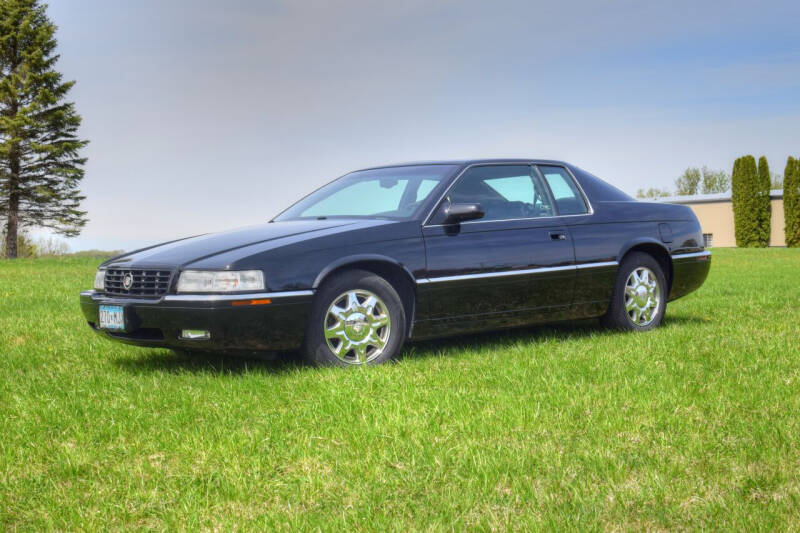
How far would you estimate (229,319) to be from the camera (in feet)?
18.2

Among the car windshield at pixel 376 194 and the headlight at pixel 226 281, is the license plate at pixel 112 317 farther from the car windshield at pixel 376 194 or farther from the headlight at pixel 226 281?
the car windshield at pixel 376 194

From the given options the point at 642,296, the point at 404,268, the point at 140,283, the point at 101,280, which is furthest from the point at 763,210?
the point at 140,283

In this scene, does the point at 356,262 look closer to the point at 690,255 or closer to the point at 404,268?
the point at 404,268

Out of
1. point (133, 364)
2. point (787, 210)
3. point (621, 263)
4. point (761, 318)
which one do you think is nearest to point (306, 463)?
point (133, 364)

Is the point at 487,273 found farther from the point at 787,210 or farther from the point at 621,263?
the point at 787,210

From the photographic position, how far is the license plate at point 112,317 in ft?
19.5

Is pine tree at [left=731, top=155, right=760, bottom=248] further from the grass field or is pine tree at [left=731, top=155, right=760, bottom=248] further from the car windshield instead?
the car windshield

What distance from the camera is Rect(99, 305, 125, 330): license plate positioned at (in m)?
5.93

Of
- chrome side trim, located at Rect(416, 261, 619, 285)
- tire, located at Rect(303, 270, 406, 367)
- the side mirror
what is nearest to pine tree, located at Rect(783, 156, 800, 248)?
chrome side trim, located at Rect(416, 261, 619, 285)

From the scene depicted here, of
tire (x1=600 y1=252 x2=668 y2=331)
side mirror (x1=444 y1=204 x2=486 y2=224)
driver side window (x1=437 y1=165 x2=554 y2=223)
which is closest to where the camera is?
side mirror (x1=444 y1=204 x2=486 y2=224)

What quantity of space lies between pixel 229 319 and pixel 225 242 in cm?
81

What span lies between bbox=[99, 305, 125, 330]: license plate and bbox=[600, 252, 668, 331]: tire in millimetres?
4324

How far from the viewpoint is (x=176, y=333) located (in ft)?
18.8

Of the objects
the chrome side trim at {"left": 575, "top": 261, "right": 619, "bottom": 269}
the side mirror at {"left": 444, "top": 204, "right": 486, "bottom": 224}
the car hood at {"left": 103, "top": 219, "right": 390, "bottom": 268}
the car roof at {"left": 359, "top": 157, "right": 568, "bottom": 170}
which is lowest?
the chrome side trim at {"left": 575, "top": 261, "right": 619, "bottom": 269}
